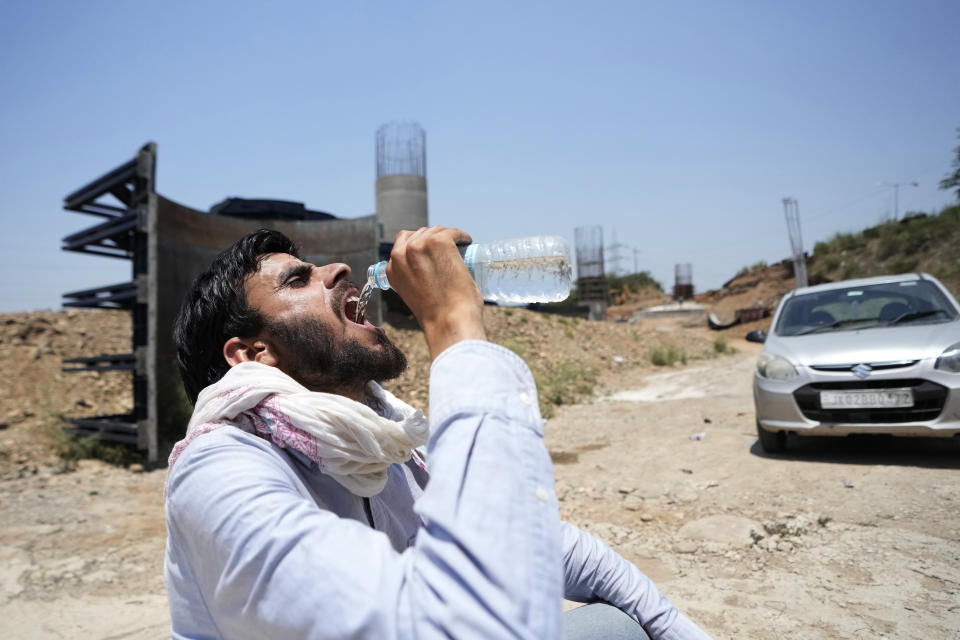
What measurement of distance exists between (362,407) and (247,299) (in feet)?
1.63

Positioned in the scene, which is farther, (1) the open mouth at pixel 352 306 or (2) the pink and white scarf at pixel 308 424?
(1) the open mouth at pixel 352 306

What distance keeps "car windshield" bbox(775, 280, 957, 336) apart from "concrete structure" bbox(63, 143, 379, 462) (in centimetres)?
505

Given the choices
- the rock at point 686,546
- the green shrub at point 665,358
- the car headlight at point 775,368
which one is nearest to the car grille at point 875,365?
the car headlight at point 775,368

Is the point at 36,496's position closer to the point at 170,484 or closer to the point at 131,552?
the point at 131,552

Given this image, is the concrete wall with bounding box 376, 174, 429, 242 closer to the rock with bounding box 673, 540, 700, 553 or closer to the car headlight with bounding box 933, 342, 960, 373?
the car headlight with bounding box 933, 342, 960, 373

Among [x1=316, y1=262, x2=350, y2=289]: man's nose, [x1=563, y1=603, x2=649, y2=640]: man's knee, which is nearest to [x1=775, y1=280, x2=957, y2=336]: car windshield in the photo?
[x1=563, y1=603, x2=649, y2=640]: man's knee

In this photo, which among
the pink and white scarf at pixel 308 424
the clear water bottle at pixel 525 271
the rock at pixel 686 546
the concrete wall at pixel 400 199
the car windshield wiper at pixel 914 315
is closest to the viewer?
the pink and white scarf at pixel 308 424

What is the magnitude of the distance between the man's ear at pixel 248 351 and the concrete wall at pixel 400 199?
21.9 meters

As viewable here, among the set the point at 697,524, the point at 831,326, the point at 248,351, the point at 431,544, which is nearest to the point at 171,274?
the point at 697,524

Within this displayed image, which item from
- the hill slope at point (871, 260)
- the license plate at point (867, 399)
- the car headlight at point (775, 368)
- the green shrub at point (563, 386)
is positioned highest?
the hill slope at point (871, 260)

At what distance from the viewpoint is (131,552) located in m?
4.55

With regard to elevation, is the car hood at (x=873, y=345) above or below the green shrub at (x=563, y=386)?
above

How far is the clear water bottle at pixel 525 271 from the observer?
6.13ft

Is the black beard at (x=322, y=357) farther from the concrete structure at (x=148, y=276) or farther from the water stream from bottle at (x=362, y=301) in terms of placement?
the concrete structure at (x=148, y=276)
